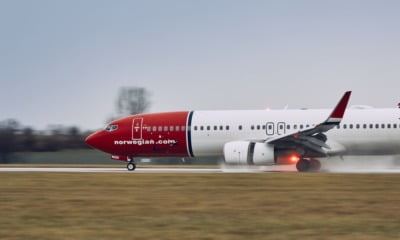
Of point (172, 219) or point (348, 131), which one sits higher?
point (348, 131)

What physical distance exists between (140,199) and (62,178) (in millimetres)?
9030

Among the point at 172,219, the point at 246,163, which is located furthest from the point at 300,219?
the point at 246,163

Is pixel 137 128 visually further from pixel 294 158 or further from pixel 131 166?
pixel 294 158

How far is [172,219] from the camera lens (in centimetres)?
1333

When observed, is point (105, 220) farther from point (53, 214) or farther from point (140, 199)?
point (140, 199)

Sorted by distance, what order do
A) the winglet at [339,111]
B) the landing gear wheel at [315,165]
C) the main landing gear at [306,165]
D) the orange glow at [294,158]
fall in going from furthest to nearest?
the landing gear wheel at [315,165]
the orange glow at [294,158]
the main landing gear at [306,165]
the winglet at [339,111]

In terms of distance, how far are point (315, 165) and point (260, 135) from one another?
9.44 ft

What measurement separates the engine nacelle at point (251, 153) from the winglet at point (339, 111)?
115 inches

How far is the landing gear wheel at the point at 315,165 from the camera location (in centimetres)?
3255

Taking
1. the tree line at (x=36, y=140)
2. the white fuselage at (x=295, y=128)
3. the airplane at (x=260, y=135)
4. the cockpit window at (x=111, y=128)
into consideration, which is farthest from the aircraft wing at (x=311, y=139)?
the tree line at (x=36, y=140)

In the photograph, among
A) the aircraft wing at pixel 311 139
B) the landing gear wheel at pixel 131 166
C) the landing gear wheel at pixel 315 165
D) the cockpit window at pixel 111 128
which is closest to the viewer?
the aircraft wing at pixel 311 139

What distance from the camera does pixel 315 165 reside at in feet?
107

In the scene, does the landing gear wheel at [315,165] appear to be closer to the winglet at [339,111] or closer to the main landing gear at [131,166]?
the winglet at [339,111]

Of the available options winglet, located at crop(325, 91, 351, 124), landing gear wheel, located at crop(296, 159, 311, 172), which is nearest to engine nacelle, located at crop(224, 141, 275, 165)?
landing gear wheel, located at crop(296, 159, 311, 172)
